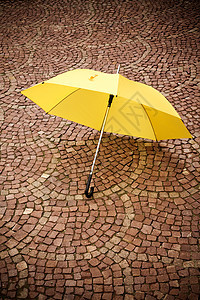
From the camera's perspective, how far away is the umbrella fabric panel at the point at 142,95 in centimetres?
333

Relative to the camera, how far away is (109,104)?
3873 mm

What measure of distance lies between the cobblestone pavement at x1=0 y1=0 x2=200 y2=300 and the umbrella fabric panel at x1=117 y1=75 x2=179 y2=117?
1.45 meters

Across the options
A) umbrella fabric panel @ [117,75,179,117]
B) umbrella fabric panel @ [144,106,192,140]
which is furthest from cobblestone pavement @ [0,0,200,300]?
umbrella fabric panel @ [117,75,179,117]

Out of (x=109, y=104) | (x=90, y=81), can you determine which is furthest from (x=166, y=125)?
(x=90, y=81)

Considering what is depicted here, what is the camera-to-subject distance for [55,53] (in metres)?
7.41

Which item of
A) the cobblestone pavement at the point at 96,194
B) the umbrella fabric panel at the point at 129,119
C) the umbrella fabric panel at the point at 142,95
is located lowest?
the cobblestone pavement at the point at 96,194

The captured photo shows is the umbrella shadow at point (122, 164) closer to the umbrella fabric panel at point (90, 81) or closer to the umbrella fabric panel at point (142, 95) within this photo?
the umbrella fabric panel at point (142, 95)

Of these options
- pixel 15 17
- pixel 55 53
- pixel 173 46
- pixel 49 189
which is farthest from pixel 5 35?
pixel 49 189

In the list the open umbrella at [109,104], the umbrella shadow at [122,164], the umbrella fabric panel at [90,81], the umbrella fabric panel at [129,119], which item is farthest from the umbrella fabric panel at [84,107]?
the umbrella shadow at [122,164]

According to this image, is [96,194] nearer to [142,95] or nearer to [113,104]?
[113,104]

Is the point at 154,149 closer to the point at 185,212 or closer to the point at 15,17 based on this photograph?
the point at 185,212

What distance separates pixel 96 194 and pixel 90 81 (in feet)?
5.67

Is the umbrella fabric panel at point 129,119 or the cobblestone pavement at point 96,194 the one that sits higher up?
the umbrella fabric panel at point 129,119

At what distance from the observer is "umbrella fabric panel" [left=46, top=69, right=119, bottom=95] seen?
3305 mm
